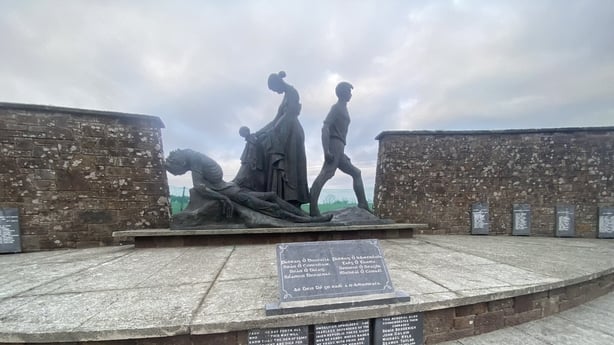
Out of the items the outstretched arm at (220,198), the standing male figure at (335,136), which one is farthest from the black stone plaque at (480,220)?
the outstretched arm at (220,198)

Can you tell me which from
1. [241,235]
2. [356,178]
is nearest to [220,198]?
[241,235]

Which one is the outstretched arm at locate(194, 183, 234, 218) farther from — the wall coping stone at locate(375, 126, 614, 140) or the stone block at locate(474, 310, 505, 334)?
the wall coping stone at locate(375, 126, 614, 140)

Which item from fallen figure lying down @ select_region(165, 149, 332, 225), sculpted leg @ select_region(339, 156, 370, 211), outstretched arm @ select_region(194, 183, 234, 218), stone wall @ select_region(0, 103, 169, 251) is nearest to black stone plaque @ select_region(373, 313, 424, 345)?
fallen figure lying down @ select_region(165, 149, 332, 225)

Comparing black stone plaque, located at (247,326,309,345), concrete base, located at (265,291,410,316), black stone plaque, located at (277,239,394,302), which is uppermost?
black stone plaque, located at (277,239,394,302)

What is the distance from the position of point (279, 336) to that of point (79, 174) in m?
6.79

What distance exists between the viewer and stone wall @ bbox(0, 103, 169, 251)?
5.84 metres

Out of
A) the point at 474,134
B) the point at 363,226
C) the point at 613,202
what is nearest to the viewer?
the point at 363,226

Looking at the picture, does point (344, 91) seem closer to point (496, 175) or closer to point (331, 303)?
point (331, 303)

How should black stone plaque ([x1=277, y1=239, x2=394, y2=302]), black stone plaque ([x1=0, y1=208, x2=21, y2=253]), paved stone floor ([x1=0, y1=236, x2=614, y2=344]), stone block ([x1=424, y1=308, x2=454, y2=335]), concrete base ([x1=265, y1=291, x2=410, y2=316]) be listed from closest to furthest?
paved stone floor ([x1=0, y1=236, x2=614, y2=344]), concrete base ([x1=265, y1=291, x2=410, y2=316]), black stone plaque ([x1=277, y1=239, x2=394, y2=302]), stone block ([x1=424, y1=308, x2=454, y2=335]), black stone plaque ([x1=0, y1=208, x2=21, y2=253])

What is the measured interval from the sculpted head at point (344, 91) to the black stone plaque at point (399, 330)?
15.6ft

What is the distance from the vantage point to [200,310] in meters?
2.07

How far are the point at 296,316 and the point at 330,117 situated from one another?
4683 millimetres

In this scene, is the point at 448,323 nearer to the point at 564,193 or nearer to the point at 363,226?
the point at 363,226

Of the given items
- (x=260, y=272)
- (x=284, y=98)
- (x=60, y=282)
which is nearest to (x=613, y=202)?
(x=284, y=98)
